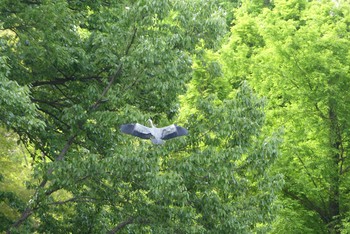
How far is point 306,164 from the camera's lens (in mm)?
19828

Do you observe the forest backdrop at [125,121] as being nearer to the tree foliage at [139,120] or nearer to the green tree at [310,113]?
the tree foliage at [139,120]

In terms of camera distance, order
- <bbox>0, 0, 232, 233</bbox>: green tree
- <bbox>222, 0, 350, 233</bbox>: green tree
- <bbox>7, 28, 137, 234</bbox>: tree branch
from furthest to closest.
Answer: <bbox>222, 0, 350, 233</bbox>: green tree → <bbox>7, 28, 137, 234</bbox>: tree branch → <bbox>0, 0, 232, 233</bbox>: green tree

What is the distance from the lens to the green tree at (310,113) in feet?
65.3

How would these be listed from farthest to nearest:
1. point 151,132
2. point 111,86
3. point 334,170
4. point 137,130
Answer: point 334,170 < point 111,86 < point 151,132 < point 137,130

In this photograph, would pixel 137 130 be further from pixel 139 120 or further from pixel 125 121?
pixel 125 121

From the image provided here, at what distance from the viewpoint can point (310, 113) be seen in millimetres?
20547

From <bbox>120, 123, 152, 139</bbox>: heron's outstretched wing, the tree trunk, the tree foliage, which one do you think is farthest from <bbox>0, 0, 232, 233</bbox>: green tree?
the tree trunk

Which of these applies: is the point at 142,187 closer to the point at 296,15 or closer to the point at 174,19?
the point at 174,19

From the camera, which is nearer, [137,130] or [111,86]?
[137,130]

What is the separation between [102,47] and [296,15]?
11616mm

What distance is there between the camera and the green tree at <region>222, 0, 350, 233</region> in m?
19.9

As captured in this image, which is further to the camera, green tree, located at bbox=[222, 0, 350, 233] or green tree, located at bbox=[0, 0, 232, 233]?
green tree, located at bbox=[222, 0, 350, 233]

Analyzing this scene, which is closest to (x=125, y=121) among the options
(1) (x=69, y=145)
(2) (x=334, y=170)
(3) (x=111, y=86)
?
(3) (x=111, y=86)

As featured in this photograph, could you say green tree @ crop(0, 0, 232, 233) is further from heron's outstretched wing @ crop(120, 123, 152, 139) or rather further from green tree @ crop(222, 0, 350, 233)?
green tree @ crop(222, 0, 350, 233)
